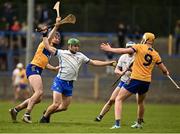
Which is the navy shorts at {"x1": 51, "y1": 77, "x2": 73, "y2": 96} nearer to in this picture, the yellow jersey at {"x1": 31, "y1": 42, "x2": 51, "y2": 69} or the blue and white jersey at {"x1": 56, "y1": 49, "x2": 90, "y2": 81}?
the blue and white jersey at {"x1": 56, "y1": 49, "x2": 90, "y2": 81}

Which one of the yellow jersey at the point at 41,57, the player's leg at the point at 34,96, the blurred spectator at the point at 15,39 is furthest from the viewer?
the blurred spectator at the point at 15,39

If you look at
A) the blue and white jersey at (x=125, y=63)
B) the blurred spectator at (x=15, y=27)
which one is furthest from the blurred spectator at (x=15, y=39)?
the blue and white jersey at (x=125, y=63)

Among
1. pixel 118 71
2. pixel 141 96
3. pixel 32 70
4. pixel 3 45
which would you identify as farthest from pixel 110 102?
pixel 3 45

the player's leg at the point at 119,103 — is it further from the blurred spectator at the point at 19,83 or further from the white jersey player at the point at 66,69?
the blurred spectator at the point at 19,83

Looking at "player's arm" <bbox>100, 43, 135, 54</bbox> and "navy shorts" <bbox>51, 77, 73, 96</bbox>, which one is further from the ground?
"player's arm" <bbox>100, 43, 135, 54</bbox>

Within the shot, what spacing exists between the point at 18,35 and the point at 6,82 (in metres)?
3.38

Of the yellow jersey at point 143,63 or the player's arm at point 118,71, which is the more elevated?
the yellow jersey at point 143,63

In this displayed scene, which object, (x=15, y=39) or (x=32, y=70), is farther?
(x=15, y=39)

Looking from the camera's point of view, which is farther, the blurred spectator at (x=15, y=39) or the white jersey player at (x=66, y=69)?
the blurred spectator at (x=15, y=39)

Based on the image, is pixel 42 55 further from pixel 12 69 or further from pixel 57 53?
pixel 12 69

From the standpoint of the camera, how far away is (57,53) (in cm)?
2059

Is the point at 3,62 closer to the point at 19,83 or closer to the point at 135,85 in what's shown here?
the point at 19,83

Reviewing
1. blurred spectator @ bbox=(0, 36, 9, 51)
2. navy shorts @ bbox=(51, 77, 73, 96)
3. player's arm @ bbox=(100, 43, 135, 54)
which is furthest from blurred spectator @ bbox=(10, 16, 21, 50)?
player's arm @ bbox=(100, 43, 135, 54)

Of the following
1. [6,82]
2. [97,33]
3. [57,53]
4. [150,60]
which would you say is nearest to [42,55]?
[57,53]
